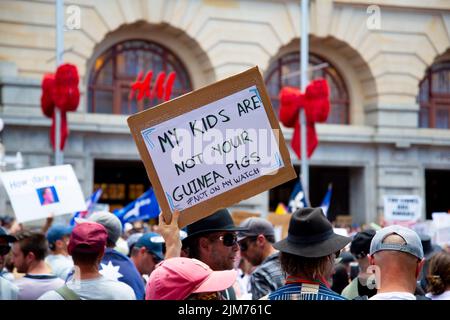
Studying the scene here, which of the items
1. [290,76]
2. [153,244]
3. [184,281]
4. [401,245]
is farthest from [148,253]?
[290,76]

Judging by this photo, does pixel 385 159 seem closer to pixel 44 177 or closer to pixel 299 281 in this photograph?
pixel 44 177

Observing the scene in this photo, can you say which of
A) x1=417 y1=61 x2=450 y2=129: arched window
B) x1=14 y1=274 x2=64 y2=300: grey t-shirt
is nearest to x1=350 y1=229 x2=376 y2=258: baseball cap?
x1=14 y1=274 x2=64 y2=300: grey t-shirt

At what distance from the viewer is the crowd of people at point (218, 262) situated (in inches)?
151

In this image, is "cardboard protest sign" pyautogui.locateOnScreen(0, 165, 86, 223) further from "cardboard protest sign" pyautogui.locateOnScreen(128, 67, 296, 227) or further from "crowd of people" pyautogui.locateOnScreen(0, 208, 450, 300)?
"cardboard protest sign" pyautogui.locateOnScreen(128, 67, 296, 227)

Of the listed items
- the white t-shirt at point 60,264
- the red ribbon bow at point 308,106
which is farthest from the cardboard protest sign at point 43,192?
the red ribbon bow at point 308,106

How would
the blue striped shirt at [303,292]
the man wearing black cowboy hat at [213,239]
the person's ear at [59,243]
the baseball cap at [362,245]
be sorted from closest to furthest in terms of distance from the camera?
the blue striped shirt at [303,292] < the man wearing black cowboy hat at [213,239] < the baseball cap at [362,245] < the person's ear at [59,243]

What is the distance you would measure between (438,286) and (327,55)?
19.7 m

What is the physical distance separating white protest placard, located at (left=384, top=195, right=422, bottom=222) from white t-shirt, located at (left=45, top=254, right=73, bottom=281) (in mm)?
9279

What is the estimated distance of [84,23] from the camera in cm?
2206

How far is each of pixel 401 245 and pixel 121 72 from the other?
2092 centimetres

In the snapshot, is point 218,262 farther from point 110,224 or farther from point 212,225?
point 110,224

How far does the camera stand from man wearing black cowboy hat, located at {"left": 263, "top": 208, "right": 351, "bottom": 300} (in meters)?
4.07

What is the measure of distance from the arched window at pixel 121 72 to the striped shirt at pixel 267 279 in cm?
1802

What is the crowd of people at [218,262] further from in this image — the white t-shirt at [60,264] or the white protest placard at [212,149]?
the white protest placard at [212,149]
